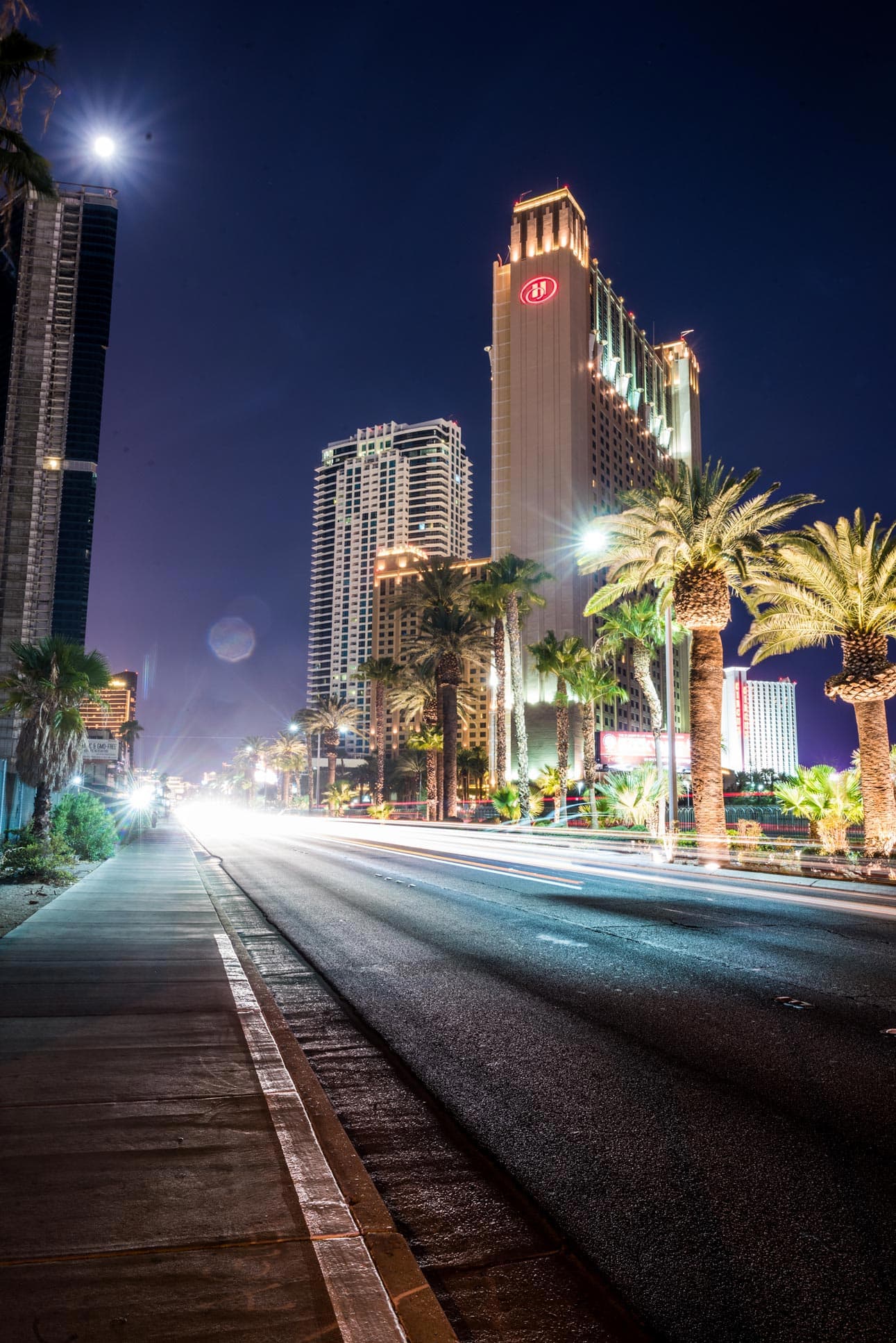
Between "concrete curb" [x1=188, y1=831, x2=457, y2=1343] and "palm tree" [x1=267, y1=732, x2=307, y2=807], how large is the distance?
127m

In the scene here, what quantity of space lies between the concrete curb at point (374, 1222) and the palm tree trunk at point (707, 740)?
22655 mm

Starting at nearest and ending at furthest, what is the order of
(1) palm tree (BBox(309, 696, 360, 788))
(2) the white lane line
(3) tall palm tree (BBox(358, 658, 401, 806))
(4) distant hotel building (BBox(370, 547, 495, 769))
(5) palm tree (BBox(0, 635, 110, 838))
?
(2) the white lane line < (5) palm tree (BBox(0, 635, 110, 838)) < (3) tall palm tree (BBox(358, 658, 401, 806)) < (1) palm tree (BBox(309, 696, 360, 788)) < (4) distant hotel building (BBox(370, 547, 495, 769))

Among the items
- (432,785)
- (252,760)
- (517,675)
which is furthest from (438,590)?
(252,760)

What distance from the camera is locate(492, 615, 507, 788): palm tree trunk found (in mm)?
56906

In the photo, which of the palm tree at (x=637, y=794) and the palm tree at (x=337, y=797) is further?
the palm tree at (x=337, y=797)

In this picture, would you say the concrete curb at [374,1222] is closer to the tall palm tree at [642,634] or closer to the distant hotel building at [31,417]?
the distant hotel building at [31,417]

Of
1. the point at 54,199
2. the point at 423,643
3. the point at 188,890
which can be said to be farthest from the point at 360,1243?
the point at 423,643

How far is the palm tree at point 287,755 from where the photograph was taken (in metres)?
134

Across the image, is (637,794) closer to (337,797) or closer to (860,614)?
(860,614)

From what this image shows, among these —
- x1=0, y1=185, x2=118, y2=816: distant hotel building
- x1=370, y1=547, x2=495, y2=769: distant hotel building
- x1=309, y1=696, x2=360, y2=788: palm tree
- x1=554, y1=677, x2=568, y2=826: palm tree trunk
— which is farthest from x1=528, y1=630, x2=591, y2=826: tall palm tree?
x1=370, y1=547, x2=495, y2=769: distant hotel building

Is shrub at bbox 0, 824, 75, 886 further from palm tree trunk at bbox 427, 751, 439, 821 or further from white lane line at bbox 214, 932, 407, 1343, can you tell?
palm tree trunk at bbox 427, 751, 439, 821

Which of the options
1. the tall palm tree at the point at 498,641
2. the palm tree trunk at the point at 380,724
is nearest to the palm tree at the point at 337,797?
the palm tree trunk at the point at 380,724

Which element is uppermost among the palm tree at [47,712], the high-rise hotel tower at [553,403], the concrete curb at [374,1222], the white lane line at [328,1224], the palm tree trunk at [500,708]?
the high-rise hotel tower at [553,403]

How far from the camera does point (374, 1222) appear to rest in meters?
3.38
